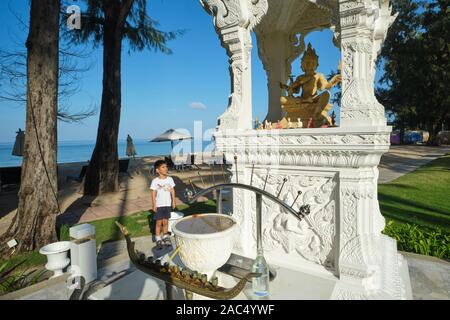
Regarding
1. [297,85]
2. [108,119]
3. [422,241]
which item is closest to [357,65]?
[297,85]

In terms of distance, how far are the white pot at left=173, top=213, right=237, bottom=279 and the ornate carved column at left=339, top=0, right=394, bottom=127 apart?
172 cm

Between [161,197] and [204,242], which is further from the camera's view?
[161,197]

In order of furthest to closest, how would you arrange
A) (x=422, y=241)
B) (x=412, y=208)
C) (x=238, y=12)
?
1. (x=412, y=208)
2. (x=422, y=241)
3. (x=238, y=12)

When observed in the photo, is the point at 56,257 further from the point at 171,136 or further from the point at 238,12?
the point at 171,136

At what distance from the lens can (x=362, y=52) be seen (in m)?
2.88

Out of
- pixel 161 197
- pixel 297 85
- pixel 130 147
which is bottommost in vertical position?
pixel 161 197

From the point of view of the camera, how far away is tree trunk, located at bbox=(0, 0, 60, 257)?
5.12 m

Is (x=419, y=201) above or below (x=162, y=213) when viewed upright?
below

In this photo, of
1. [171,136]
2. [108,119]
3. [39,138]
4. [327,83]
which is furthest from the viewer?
[171,136]

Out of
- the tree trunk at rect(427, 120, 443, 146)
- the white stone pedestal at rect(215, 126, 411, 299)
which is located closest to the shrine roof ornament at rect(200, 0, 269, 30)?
the white stone pedestal at rect(215, 126, 411, 299)

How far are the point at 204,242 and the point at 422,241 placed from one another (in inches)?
165

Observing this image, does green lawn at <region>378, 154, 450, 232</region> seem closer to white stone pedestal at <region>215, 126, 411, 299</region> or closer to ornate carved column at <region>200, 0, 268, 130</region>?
white stone pedestal at <region>215, 126, 411, 299</region>

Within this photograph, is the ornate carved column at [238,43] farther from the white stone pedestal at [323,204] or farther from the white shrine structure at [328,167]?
the white stone pedestal at [323,204]

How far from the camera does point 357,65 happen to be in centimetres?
288
